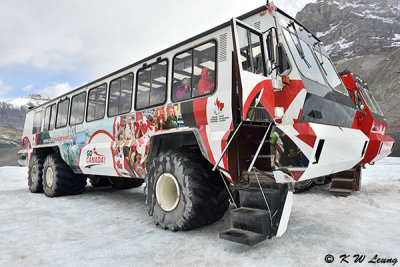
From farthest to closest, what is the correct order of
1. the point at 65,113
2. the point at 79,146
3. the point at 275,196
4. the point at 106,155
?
the point at 65,113 → the point at 79,146 → the point at 106,155 → the point at 275,196

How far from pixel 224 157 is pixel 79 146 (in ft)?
14.5

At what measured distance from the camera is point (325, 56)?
5.08 m

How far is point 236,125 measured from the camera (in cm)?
353

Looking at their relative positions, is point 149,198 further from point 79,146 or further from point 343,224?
point 79,146

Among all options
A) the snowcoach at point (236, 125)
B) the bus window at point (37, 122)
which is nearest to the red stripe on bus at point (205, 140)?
the snowcoach at point (236, 125)

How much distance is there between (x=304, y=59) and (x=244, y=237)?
251 centimetres

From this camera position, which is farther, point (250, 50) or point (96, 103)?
point (96, 103)

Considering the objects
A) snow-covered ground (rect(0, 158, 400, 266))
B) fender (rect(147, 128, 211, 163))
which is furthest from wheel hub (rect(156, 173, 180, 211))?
fender (rect(147, 128, 211, 163))

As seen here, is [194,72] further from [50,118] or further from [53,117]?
[50,118]

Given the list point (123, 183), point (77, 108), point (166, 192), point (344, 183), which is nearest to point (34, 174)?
point (123, 183)

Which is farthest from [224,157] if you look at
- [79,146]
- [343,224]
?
[79,146]

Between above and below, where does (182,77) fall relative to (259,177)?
above

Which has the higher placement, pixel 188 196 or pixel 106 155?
pixel 106 155

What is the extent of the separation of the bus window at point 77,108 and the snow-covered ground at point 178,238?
2141 mm
